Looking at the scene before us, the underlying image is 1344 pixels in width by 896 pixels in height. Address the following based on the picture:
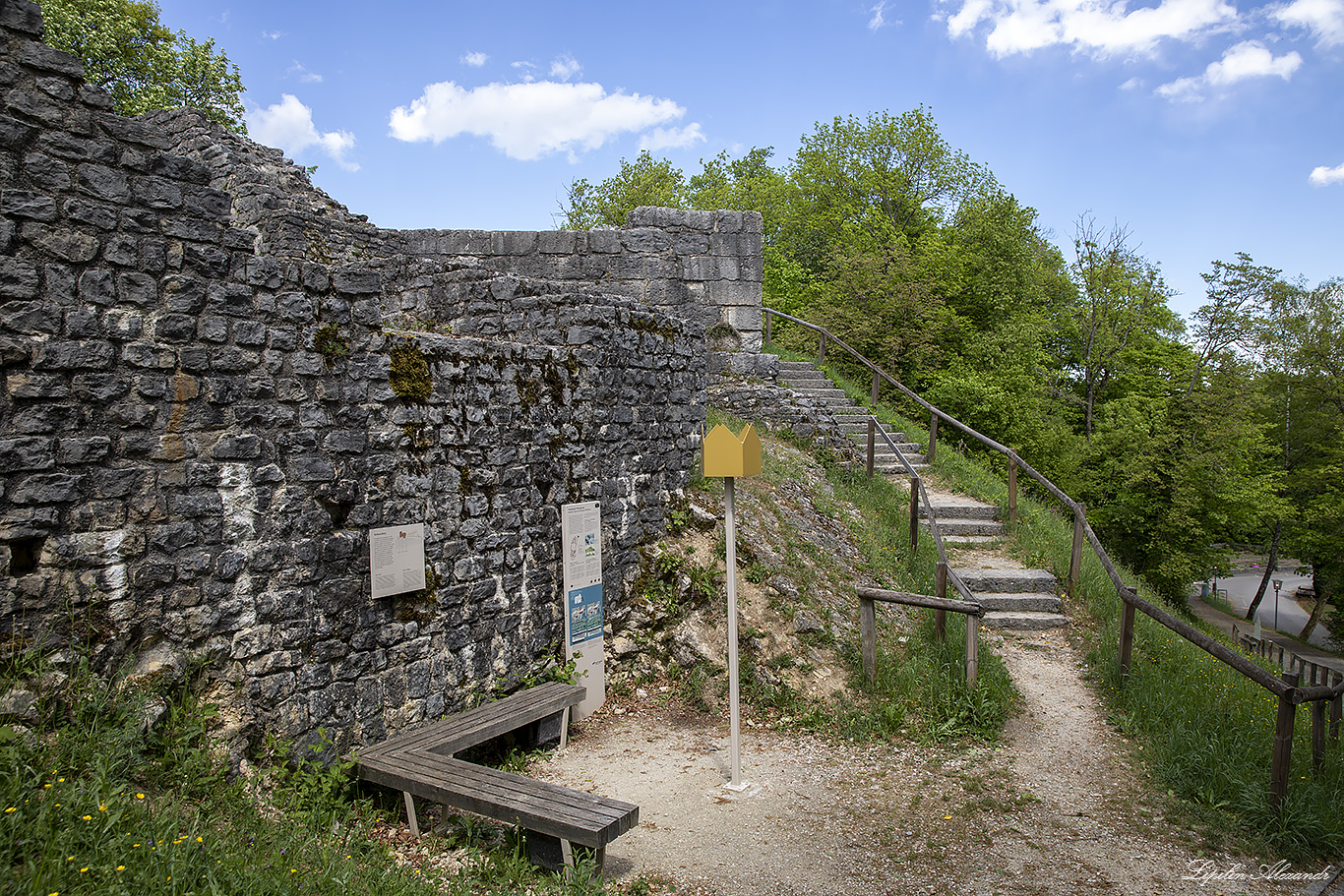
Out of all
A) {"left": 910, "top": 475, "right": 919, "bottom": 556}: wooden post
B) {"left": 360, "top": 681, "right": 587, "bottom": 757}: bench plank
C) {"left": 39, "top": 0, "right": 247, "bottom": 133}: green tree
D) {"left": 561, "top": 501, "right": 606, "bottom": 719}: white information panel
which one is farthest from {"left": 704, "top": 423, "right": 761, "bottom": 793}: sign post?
{"left": 39, "top": 0, "right": 247, "bottom": 133}: green tree

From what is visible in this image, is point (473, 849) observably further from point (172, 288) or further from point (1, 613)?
point (172, 288)

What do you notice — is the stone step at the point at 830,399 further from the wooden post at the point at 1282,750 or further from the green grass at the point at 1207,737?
the wooden post at the point at 1282,750

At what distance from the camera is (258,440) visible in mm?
3967

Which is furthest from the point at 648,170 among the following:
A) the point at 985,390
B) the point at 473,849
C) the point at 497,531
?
the point at 473,849

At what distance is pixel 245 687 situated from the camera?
3.85 m

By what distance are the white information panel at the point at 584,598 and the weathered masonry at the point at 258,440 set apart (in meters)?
A: 0.15

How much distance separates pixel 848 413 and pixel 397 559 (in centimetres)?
874

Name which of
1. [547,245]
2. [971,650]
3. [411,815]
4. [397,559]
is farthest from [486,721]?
[547,245]

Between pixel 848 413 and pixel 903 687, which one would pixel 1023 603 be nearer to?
pixel 903 687

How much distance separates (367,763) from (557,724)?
166cm

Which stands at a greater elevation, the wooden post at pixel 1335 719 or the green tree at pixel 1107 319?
the green tree at pixel 1107 319

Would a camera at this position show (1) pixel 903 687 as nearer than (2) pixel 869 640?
Yes

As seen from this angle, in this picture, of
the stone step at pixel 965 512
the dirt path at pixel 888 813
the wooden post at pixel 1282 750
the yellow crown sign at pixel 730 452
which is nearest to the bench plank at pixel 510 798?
the dirt path at pixel 888 813

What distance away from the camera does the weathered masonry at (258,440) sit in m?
3.23
